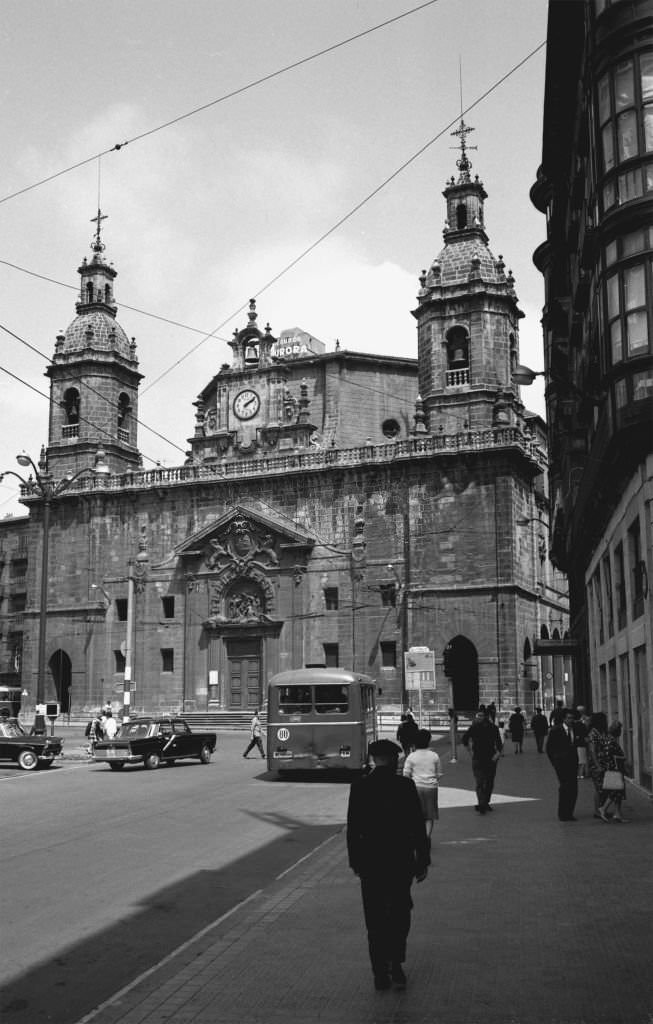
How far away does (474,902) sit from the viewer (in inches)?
379

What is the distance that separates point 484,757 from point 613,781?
7.88ft

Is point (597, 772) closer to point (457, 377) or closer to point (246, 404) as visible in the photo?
point (457, 377)

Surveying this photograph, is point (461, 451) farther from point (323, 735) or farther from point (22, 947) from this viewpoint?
point (22, 947)

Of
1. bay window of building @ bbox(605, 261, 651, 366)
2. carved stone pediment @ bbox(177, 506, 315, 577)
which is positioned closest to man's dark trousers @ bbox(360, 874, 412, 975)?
bay window of building @ bbox(605, 261, 651, 366)

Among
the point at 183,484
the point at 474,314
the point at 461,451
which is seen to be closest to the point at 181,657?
the point at 183,484

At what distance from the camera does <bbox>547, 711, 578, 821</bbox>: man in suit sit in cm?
1587

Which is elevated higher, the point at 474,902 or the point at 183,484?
the point at 183,484

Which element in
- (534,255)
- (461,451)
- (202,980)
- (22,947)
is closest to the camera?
(202,980)

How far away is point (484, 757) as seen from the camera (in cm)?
1739

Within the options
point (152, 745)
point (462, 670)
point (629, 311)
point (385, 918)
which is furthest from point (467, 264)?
point (385, 918)

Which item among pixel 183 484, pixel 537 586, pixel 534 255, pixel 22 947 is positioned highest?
pixel 534 255

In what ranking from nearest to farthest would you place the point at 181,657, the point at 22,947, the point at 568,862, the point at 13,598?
the point at 22,947 → the point at 568,862 → the point at 181,657 → the point at 13,598

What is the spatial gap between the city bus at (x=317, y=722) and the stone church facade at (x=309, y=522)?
22318 mm

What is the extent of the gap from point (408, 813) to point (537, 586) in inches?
1836
